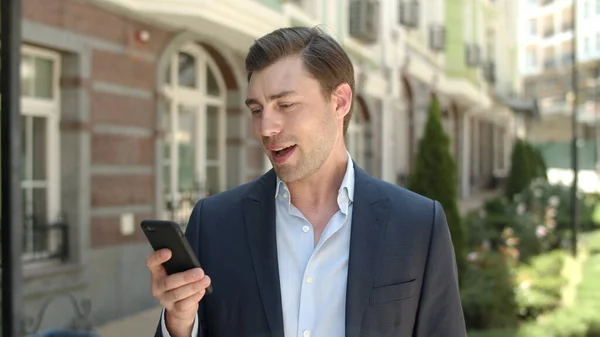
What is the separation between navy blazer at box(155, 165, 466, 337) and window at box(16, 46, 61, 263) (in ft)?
15.6

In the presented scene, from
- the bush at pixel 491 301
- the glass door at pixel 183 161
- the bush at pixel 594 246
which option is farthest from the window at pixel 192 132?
the bush at pixel 594 246

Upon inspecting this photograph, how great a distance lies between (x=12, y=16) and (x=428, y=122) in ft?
18.9

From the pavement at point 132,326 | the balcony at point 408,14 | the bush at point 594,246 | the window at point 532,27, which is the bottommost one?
the pavement at point 132,326

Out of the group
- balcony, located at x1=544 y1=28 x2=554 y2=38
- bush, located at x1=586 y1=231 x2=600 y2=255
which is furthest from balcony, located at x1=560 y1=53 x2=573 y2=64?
bush, located at x1=586 y1=231 x2=600 y2=255

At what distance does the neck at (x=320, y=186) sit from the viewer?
1.61 m

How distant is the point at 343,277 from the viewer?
5.08 ft

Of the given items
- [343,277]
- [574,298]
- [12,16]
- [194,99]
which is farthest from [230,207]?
[194,99]

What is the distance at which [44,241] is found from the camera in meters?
6.08

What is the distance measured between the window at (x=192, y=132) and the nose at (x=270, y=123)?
640 cm

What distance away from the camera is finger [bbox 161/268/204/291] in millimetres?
1322

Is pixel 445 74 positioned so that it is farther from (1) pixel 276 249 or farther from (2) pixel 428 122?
(1) pixel 276 249

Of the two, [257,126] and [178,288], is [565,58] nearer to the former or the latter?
[257,126]

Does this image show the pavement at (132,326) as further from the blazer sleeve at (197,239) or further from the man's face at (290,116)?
the man's face at (290,116)

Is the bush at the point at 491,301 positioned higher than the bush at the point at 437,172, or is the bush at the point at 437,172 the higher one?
the bush at the point at 437,172
